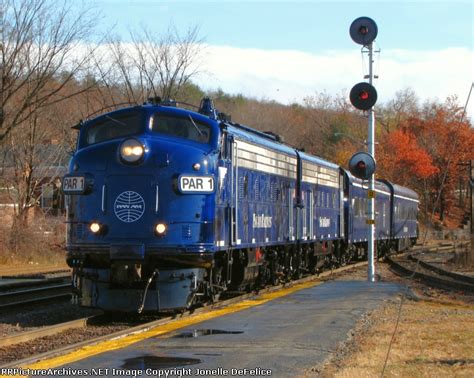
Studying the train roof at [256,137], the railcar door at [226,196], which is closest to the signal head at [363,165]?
the train roof at [256,137]

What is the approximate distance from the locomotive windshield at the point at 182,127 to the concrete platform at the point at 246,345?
10.7 ft

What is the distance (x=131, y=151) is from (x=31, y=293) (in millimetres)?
7278

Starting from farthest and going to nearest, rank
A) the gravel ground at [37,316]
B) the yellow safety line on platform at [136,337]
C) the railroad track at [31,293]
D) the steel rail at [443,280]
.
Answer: the steel rail at [443,280], the railroad track at [31,293], the gravel ground at [37,316], the yellow safety line on platform at [136,337]

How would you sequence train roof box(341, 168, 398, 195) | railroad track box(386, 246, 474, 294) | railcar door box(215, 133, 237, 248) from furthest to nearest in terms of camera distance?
train roof box(341, 168, 398, 195), railroad track box(386, 246, 474, 294), railcar door box(215, 133, 237, 248)

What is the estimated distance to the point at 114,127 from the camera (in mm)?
14023

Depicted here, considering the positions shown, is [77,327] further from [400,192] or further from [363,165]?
[400,192]

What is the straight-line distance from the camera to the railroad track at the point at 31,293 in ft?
55.8

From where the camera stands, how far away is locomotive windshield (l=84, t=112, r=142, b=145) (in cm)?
1383

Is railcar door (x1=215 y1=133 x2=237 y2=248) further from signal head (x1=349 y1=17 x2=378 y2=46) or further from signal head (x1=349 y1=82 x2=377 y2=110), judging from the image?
signal head (x1=349 y1=17 x2=378 y2=46)

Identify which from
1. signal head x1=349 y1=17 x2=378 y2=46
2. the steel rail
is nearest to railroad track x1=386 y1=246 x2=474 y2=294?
the steel rail

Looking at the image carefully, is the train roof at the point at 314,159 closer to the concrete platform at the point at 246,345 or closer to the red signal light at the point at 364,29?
the red signal light at the point at 364,29

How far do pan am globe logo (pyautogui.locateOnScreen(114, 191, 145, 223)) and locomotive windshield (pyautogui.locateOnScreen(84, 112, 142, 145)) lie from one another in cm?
126

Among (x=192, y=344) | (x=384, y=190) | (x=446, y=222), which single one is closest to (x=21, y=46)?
(x=384, y=190)

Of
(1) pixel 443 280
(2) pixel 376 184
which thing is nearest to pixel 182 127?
(1) pixel 443 280
